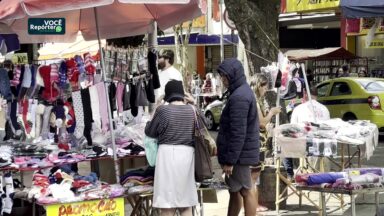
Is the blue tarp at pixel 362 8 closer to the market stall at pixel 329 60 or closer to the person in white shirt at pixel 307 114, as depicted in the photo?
the person in white shirt at pixel 307 114

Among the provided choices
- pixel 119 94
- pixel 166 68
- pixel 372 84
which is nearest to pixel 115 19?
pixel 166 68

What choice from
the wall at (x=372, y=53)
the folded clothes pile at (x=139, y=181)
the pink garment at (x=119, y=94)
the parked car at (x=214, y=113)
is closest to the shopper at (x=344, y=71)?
the wall at (x=372, y=53)

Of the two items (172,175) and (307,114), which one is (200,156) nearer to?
(172,175)

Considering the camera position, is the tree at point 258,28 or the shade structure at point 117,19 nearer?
the shade structure at point 117,19

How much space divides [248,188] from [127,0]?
7.72 ft

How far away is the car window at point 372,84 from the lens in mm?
17359

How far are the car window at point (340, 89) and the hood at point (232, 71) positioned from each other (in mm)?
11259

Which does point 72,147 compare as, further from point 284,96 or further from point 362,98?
point 362,98

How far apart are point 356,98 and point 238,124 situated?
1119cm

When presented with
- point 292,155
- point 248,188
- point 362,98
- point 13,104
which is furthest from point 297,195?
point 362,98

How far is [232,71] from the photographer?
284 inches

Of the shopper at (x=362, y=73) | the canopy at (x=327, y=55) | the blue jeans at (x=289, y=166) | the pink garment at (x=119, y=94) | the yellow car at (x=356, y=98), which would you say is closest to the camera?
the pink garment at (x=119, y=94)

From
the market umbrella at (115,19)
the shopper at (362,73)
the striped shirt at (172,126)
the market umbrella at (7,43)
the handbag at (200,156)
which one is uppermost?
the market umbrella at (115,19)

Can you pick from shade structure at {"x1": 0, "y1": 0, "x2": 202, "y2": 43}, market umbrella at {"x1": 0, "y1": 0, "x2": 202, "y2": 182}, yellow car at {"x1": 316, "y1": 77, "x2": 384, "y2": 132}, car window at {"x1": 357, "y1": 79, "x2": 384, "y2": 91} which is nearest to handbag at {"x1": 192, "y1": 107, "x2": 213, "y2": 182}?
market umbrella at {"x1": 0, "y1": 0, "x2": 202, "y2": 182}
